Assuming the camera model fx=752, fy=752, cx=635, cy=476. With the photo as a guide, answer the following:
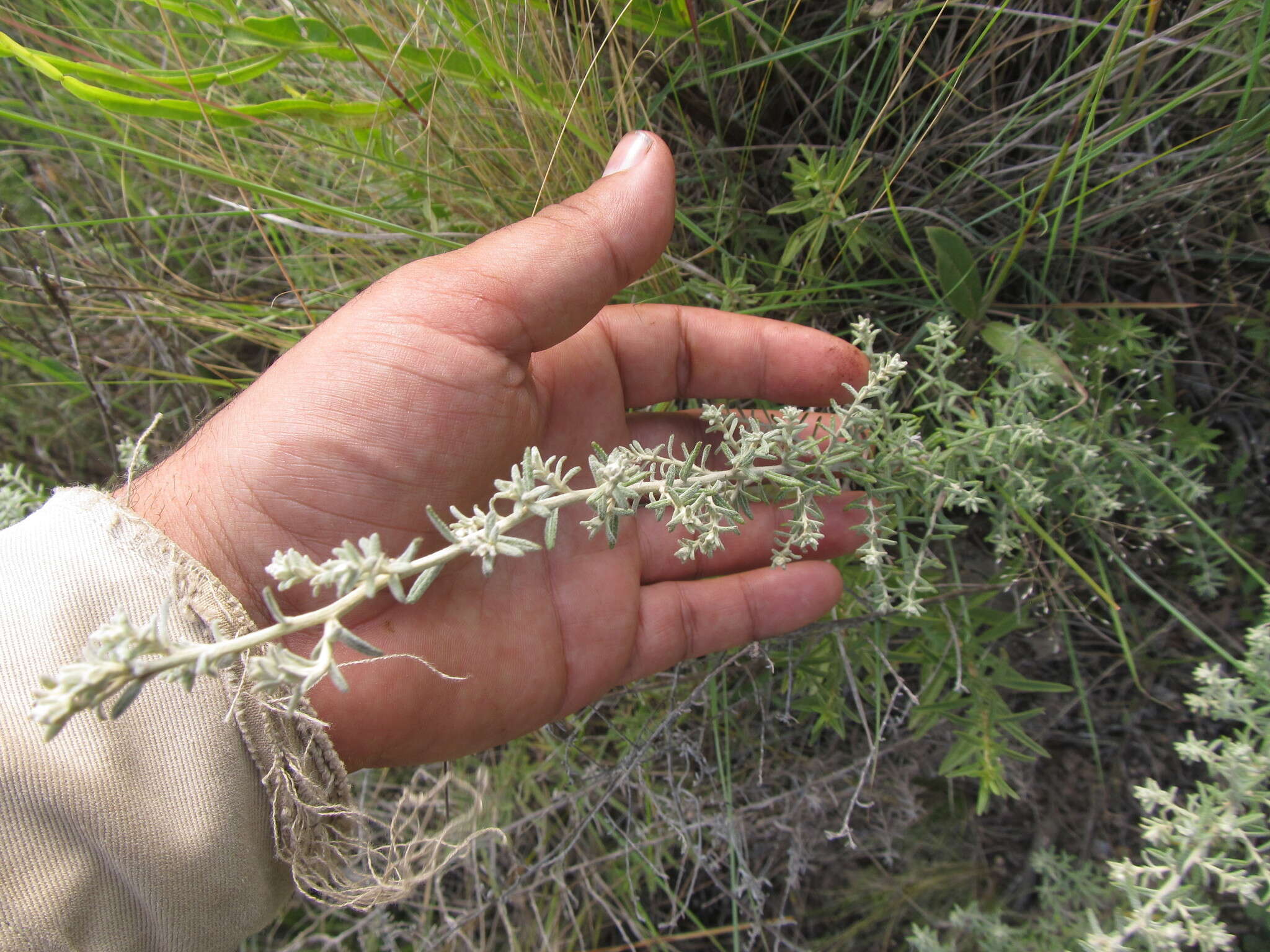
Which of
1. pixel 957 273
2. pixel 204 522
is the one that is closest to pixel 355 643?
pixel 204 522

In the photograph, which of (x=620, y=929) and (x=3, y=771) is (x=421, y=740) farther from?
(x=620, y=929)

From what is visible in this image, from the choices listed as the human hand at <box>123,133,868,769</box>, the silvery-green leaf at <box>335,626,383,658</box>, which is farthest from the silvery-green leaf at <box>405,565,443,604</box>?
the human hand at <box>123,133,868,769</box>

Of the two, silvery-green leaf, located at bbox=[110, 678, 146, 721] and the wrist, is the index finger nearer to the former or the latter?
the wrist

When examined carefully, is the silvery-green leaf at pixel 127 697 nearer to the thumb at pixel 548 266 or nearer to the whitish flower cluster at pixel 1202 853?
the thumb at pixel 548 266

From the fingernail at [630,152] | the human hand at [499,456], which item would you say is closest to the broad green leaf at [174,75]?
the human hand at [499,456]

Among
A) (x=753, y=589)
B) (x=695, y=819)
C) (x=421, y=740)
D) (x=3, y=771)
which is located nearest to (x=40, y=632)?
(x=3, y=771)
